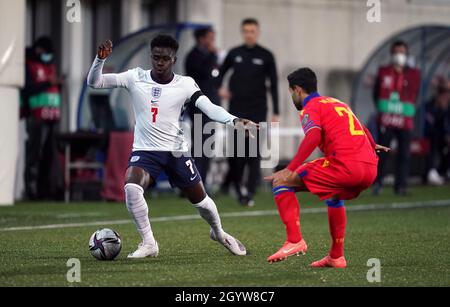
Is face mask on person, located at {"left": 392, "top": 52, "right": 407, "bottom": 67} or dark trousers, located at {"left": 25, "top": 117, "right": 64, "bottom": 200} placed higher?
face mask on person, located at {"left": 392, "top": 52, "right": 407, "bottom": 67}

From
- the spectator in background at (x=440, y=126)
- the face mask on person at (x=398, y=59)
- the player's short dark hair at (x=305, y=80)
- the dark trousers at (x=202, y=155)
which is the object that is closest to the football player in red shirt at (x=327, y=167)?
the player's short dark hair at (x=305, y=80)

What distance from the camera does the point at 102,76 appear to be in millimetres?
9859

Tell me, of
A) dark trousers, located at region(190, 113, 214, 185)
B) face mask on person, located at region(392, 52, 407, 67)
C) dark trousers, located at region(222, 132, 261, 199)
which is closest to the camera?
dark trousers, located at region(222, 132, 261, 199)

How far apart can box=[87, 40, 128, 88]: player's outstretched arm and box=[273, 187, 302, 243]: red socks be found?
1.75 meters

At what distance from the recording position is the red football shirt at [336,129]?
8.94m

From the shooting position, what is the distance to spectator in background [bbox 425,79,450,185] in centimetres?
2325

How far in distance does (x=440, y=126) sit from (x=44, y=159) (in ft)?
29.5

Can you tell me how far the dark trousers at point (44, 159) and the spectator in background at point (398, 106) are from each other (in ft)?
17.1

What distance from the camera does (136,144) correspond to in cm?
992
